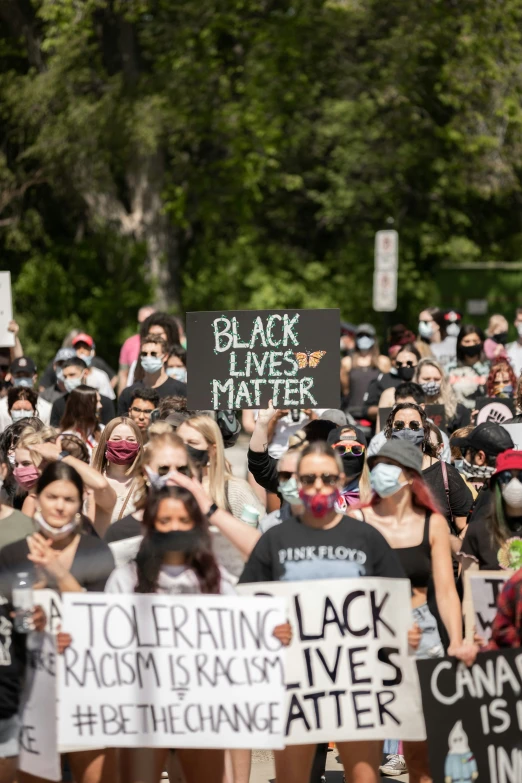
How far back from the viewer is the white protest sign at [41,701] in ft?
17.4

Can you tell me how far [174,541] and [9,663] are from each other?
2.54 ft

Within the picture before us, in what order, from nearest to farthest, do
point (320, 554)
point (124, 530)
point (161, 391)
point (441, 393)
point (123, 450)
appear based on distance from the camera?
point (320, 554), point (124, 530), point (123, 450), point (161, 391), point (441, 393)

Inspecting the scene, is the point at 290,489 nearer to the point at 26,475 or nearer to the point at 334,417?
Answer: the point at 26,475

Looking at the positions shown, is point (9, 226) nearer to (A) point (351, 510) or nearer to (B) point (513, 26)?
(B) point (513, 26)

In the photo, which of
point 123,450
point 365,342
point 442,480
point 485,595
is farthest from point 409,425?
point 365,342

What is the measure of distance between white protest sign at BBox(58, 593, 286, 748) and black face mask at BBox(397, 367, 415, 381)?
18.5 ft

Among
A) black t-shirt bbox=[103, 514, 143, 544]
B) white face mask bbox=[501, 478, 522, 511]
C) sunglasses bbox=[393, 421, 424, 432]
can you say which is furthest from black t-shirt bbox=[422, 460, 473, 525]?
black t-shirt bbox=[103, 514, 143, 544]

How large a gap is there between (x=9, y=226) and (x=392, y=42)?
691cm

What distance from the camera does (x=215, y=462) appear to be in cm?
650

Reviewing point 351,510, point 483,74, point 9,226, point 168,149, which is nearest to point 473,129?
point 483,74

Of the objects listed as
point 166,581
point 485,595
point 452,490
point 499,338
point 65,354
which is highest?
point 499,338

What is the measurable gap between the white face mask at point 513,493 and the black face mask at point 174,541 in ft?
4.36

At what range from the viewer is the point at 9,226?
75.3 feet

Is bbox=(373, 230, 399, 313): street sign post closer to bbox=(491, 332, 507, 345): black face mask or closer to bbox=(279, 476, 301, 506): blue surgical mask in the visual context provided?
bbox=(491, 332, 507, 345): black face mask
